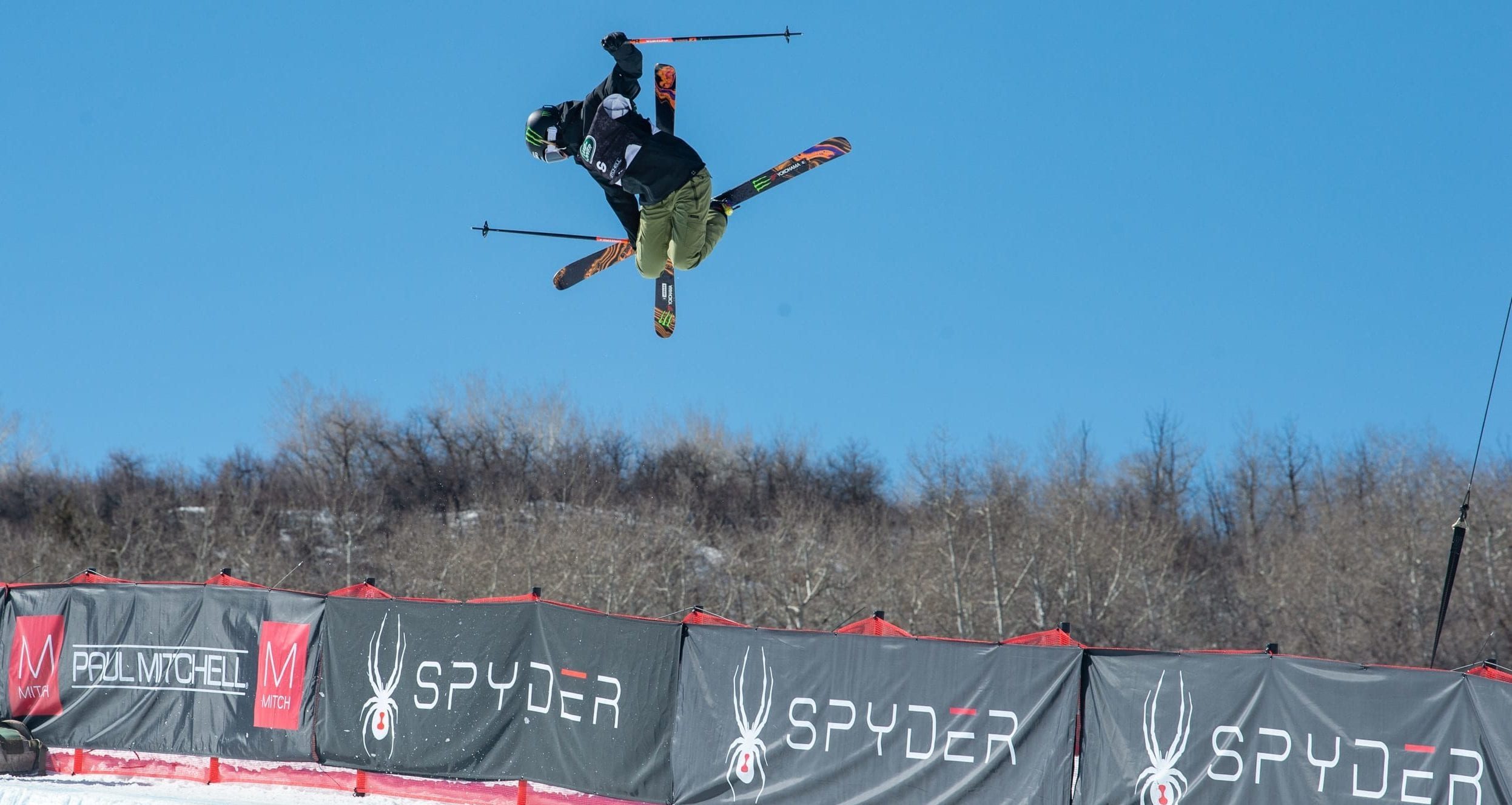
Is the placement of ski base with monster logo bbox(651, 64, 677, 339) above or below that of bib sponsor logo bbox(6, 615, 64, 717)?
above

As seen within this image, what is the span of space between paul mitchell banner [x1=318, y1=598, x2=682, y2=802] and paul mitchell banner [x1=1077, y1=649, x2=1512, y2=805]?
11.8 ft

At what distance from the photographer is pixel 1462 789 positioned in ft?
28.3

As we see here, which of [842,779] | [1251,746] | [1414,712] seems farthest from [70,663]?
[1414,712]

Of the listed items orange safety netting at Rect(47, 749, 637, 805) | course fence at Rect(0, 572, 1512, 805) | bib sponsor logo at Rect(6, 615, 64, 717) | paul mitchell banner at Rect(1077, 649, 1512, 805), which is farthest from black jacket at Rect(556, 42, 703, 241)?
bib sponsor logo at Rect(6, 615, 64, 717)

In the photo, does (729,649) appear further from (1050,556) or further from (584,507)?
(584,507)

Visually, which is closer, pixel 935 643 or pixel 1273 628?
pixel 935 643

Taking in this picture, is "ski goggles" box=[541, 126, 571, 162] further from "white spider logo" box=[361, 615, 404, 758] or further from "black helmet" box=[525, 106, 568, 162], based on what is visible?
"white spider logo" box=[361, 615, 404, 758]

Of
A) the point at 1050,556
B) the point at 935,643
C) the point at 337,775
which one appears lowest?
the point at 337,775

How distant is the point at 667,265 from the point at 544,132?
1547mm

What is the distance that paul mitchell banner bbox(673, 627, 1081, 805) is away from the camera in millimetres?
10094

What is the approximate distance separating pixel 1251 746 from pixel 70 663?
10.9 meters

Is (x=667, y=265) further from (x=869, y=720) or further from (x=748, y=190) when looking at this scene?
(x=869, y=720)

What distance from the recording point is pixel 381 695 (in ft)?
40.4

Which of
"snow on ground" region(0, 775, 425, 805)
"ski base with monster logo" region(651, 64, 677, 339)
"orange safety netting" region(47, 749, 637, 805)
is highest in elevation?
"ski base with monster logo" region(651, 64, 677, 339)
